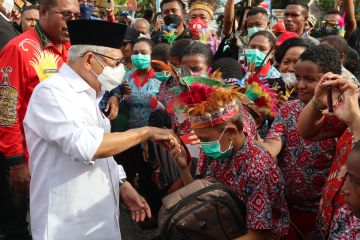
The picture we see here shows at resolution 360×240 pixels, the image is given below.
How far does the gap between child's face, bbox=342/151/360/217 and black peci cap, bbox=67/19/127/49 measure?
1.45 meters

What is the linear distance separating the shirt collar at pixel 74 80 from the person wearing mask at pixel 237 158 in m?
0.56

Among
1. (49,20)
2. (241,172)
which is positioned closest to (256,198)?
(241,172)

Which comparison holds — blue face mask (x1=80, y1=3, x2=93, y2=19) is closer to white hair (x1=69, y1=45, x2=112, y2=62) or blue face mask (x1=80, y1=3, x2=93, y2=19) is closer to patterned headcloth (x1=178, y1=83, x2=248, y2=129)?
white hair (x1=69, y1=45, x2=112, y2=62)

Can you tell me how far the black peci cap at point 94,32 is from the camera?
247 centimetres

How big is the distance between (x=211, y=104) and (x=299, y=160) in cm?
68

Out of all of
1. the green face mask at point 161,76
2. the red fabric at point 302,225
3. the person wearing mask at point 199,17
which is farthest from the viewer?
the person wearing mask at point 199,17

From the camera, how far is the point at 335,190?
215cm

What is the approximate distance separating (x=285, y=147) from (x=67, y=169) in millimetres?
1328

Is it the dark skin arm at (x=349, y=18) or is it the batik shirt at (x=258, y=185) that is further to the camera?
the dark skin arm at (x=349, y=18)

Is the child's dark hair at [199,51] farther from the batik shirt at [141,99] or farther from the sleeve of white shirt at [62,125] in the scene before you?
the sleeve of white shirt at [62,125]

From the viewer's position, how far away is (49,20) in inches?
146

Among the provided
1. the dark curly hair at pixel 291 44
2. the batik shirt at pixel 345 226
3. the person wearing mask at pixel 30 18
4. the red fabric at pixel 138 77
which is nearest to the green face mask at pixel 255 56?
the dark curly hair at pixel 291 44

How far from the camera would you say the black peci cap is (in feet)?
8.10

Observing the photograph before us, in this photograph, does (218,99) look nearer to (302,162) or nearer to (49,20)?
(302,162)
